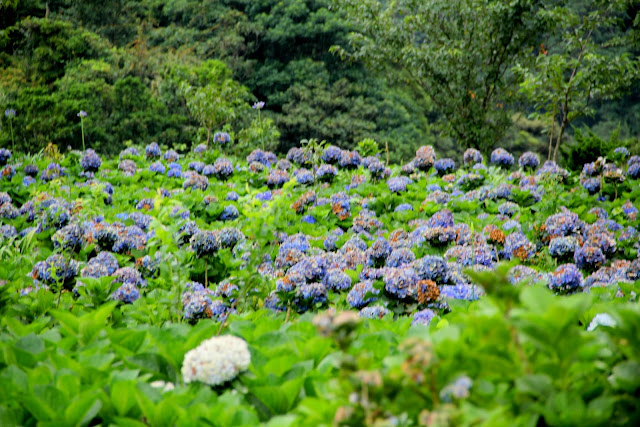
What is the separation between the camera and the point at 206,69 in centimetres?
1353

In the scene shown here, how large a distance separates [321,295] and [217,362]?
1.34 metres

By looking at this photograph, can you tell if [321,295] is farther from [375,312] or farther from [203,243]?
[203,243]

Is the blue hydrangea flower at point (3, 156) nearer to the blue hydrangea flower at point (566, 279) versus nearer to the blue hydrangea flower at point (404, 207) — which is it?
the blue hydrangea flower at point (404, 207)

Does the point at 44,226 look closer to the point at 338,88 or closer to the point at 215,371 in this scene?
the point at 215,371

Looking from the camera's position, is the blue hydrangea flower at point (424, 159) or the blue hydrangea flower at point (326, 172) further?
the blue hydrangea flower at point (424, 159)

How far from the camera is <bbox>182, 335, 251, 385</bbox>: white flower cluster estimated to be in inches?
49.8

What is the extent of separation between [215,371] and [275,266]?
183cm

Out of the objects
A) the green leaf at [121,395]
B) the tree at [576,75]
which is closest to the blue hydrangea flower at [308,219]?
the green leaf at [121,395]

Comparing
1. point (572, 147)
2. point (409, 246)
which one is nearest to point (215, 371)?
point (409, 246)

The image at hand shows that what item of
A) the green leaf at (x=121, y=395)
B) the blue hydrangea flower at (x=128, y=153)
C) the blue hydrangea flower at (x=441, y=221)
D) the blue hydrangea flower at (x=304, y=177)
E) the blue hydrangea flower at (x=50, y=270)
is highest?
the green leaf at (x=121, y=395)

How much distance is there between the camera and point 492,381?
39.8 inches

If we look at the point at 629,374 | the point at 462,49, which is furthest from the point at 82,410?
the point at 462,49

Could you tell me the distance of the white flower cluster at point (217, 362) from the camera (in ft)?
4.15

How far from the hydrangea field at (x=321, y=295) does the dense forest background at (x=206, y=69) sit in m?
6.95
